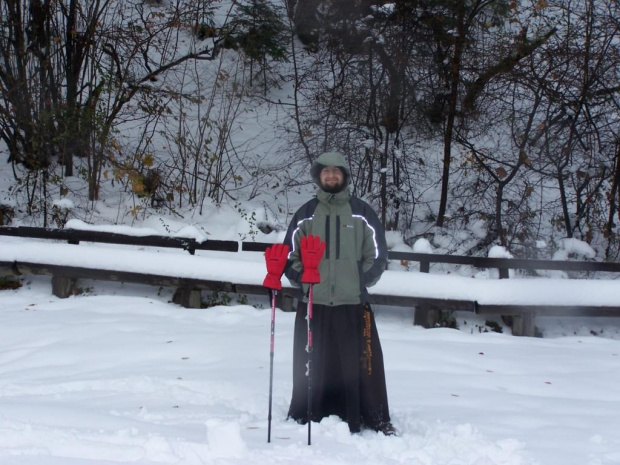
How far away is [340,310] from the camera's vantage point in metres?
4.83

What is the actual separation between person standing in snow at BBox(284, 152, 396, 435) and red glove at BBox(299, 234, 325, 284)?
0.18m

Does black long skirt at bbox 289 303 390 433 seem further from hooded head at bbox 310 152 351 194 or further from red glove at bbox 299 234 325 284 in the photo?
A: hooded head at bbox 310 152 351 194

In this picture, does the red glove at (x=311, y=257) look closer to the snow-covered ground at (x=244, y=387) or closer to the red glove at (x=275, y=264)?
the red glove at (x=275, y=264)

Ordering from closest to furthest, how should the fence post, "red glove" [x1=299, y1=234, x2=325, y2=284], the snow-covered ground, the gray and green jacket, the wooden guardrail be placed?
the snow-covered ground
"red glove" [x1=299, y1=234, x2=325, y2=284]
the gray and green jacket
the wooden guardrail
the fence post

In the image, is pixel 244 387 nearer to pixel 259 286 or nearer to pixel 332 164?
pixel 332 164

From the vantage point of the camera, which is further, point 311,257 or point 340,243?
point 340,243

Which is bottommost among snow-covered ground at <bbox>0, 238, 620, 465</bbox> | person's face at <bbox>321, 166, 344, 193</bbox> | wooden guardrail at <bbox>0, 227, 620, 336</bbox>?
snow-covered ground at <bbox>0, 238, 620, 465</bbox>

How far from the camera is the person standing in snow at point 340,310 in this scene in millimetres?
4805

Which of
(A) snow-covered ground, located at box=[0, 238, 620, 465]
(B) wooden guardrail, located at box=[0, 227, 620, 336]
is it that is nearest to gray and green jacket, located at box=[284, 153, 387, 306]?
(A) snow-covered ground, located at box=[0, 238, 620, 465]

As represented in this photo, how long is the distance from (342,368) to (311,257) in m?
0.82

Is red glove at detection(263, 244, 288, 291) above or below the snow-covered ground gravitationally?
above

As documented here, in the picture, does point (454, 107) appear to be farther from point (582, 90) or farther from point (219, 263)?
point (219, 263)

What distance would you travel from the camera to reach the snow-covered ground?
4.26 metres

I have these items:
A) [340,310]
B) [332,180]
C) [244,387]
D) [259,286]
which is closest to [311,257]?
[340,310]
